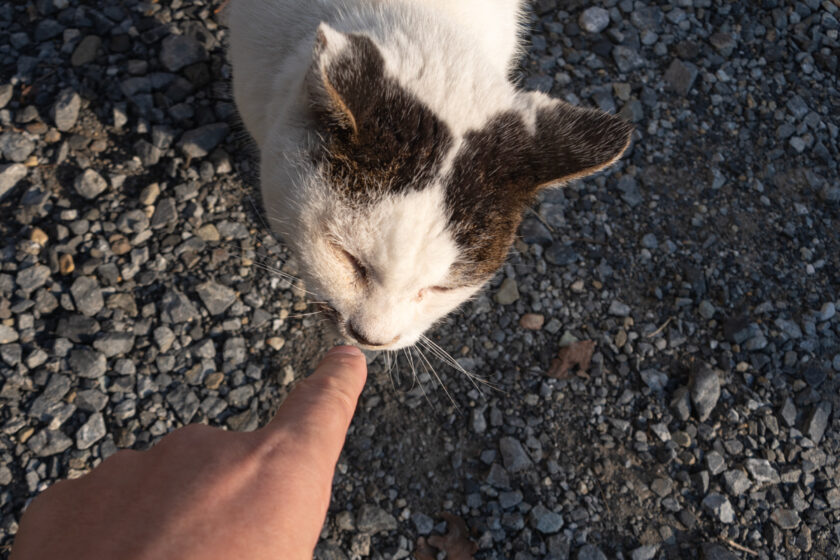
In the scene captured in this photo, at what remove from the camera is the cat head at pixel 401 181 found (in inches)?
70.4

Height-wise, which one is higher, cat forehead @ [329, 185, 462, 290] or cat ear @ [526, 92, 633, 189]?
cat ear @ [526, 92, 633, 189]

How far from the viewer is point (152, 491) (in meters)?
1.32

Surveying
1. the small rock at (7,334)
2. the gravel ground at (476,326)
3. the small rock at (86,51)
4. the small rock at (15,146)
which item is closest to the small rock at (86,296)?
the gravel ground at (476,326)

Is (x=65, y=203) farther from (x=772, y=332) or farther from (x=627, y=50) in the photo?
(x=772, y=332)

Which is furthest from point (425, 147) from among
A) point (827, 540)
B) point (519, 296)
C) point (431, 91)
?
point (827, 540)

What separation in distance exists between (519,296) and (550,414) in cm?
63

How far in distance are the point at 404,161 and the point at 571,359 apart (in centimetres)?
159

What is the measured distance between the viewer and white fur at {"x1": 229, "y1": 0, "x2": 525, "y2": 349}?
1.81 meters

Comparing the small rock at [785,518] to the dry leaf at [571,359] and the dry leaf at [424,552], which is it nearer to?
the dry leaf at [571,359]

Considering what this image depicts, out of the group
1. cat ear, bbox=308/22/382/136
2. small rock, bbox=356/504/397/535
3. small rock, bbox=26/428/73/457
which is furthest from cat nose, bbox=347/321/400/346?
small rock, bbox=26/428/73/457

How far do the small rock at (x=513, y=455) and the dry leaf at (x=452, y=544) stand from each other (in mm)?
338

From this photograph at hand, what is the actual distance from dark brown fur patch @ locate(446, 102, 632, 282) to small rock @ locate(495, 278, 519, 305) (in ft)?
3.47

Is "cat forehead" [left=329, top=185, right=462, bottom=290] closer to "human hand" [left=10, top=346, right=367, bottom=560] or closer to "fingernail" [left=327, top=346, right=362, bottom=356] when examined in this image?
"fingernail" [left=327, top=346, right=362, bottom=356]

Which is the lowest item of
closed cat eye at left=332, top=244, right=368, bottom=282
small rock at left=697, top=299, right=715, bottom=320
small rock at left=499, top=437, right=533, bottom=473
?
small rock at left=499, top=437, right=533, bottom=473
